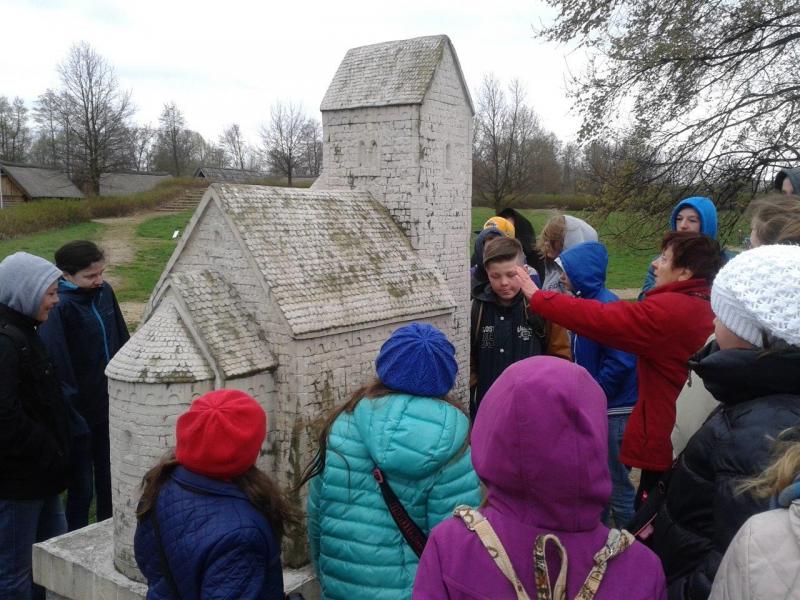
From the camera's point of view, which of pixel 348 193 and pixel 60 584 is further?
pixel 348 193

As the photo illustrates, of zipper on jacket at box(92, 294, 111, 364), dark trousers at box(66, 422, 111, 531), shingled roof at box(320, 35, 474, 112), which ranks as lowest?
dark trousers at box(66, 422, 111, 531)

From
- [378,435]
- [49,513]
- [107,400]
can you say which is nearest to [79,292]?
[107,400]

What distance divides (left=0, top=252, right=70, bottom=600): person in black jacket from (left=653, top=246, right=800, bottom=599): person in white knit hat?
3.80m

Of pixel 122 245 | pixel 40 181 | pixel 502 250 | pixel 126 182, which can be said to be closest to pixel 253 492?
pixel 502 250

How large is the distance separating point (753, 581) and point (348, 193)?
284 inches

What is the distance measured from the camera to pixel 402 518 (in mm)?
2764

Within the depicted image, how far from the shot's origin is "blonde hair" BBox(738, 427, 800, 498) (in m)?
1.66

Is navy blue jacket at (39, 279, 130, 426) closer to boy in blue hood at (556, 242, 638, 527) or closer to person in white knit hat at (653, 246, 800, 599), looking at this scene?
boy in blue hood at (556, 242, 638, 527)

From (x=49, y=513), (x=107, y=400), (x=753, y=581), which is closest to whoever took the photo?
(x=753, y=581)

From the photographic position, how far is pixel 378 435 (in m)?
2.71

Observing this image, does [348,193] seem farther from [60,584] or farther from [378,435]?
[378,435]

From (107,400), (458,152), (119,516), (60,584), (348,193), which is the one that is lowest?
(60,584)

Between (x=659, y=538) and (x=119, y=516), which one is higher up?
(x=659, y=538)

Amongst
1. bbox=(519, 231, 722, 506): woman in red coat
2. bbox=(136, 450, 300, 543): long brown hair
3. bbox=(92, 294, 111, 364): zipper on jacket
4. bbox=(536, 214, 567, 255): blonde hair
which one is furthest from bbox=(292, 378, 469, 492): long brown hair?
bbox=(536, 214, 567, 255): blonde hair
